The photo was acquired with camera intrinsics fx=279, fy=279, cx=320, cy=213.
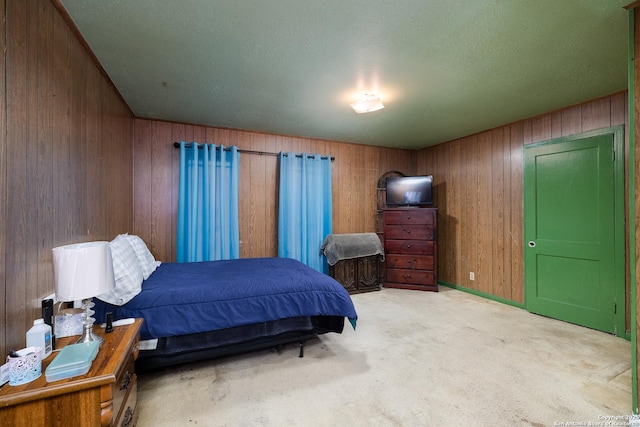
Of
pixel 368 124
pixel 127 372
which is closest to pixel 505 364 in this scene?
pixel 127 372

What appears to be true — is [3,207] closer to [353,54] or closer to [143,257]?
[143,257]

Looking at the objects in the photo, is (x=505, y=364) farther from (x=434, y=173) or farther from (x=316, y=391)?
(x=434, y=173)

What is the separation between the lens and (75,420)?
1065 mm

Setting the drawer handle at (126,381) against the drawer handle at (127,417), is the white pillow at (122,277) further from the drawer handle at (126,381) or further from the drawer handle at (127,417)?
the drawer handle at (127,417)

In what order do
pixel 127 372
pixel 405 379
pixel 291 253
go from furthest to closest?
pixel 291 253, pixel 405 379, pixel 127 372

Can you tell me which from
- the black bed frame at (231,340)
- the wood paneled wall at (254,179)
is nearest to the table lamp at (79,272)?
the black bed frame at (231,340)

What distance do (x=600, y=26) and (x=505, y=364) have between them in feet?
8.16

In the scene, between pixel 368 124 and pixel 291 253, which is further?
pixel 291 253

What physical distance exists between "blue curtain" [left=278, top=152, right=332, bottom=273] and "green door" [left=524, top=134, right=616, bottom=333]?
2.71 metres

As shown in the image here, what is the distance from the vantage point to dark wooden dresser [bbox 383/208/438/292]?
14.4ft

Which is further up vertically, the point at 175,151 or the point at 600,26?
the point at 600,26

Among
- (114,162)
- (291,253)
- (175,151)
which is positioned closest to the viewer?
(114,162)

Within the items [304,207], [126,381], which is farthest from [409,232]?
[126,381]

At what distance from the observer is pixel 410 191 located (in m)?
4.68
